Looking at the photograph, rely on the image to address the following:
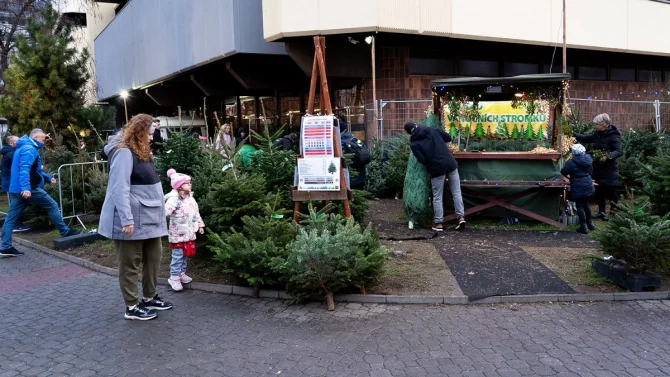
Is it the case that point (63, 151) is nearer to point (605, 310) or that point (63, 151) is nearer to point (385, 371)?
point (385, 371)

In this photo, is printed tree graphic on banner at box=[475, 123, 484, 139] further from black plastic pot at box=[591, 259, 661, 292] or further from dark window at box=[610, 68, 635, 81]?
dark window at box=[610, 68, 635, 81]

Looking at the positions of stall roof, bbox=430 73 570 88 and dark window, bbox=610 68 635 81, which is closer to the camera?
stall roof, bbox=430 73 570 88

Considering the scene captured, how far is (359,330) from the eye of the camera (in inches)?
195

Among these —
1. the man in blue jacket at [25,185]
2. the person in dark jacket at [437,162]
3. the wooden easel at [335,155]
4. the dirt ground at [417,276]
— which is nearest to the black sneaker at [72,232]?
the man in blue jacket at [25,185]

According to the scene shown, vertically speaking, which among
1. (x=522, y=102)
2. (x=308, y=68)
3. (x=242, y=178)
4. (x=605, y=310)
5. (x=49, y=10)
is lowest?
(x=605, y=310)

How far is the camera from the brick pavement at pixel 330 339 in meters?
4.22

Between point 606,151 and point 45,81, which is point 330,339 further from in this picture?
point 45,81

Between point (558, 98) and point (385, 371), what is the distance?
6.94 meters

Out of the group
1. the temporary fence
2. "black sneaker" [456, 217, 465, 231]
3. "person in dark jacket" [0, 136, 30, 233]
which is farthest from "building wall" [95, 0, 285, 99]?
"black sneaker" [456, 217, 465, 231]

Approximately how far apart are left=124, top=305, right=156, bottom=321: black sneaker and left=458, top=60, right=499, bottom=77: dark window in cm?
1335

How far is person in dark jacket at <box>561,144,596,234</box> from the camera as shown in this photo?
8.49 meters

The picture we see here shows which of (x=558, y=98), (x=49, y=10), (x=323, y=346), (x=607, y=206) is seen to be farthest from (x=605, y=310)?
(x=49, y=10)

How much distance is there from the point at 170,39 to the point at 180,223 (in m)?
14.2

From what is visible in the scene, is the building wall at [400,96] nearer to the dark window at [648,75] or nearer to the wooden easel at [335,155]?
the dark window at [648,75]
